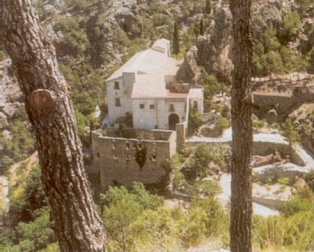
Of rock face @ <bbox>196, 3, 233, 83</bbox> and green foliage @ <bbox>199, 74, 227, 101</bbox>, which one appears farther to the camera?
rock face @ <bbox>196, 3, 233, 83</bbox>

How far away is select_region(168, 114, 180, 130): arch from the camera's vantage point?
2275 cm

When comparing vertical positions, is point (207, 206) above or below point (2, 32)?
below

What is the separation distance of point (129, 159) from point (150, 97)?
3.61 meters

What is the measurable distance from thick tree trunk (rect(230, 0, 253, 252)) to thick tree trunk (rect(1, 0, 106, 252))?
2.30 meters

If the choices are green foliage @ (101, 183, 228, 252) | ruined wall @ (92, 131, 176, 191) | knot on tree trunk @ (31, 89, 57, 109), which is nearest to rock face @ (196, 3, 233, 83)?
ruined wall @ (92, 131, 176, 191)

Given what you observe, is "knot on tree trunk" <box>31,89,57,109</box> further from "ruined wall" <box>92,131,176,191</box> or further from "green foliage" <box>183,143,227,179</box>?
"ruined wall" <box>92,131,176,191</box>

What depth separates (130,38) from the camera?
A: 4353cm

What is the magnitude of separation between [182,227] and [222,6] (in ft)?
68.8

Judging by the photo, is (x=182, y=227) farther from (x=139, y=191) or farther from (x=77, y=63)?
(x=77, y=63)

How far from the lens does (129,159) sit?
21.8 m

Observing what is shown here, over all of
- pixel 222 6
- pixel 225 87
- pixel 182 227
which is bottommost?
pixel 182 227

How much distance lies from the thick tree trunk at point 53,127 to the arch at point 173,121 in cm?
1923

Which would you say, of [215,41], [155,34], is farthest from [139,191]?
[155,34]

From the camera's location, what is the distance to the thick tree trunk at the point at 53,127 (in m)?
3.11
